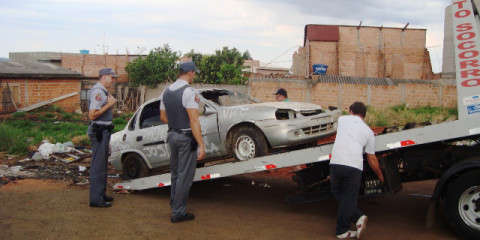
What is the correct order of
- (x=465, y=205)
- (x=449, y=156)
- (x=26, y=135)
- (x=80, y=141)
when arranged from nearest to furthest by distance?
1. (x=465, y=205)
2. (x=449, y=156)
3. (x=80, y=141)
4. (x=26, y=135)

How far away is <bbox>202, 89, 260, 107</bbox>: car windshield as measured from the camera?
7.47 meters

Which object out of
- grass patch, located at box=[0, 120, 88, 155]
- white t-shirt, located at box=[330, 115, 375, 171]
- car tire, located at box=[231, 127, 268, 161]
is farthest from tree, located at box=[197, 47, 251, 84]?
white t-shirt, located at box=[330, 115, 375, 171]

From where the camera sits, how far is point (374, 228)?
5.61 metres

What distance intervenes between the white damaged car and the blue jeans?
140cm

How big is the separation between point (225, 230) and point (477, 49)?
144 inches

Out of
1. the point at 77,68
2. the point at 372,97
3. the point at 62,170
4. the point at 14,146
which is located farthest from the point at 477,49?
the point at 77,68

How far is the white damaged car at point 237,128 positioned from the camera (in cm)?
651

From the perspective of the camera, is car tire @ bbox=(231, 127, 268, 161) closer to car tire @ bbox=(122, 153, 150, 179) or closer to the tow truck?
the tow truck

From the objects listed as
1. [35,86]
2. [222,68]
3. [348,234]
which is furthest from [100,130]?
[222,68]

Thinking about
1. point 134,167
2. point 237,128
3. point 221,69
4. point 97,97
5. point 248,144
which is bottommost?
point 134,167

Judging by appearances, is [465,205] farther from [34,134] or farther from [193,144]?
[34,134]

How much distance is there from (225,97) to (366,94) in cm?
1637

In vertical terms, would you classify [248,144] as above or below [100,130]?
below

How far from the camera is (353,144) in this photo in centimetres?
507
